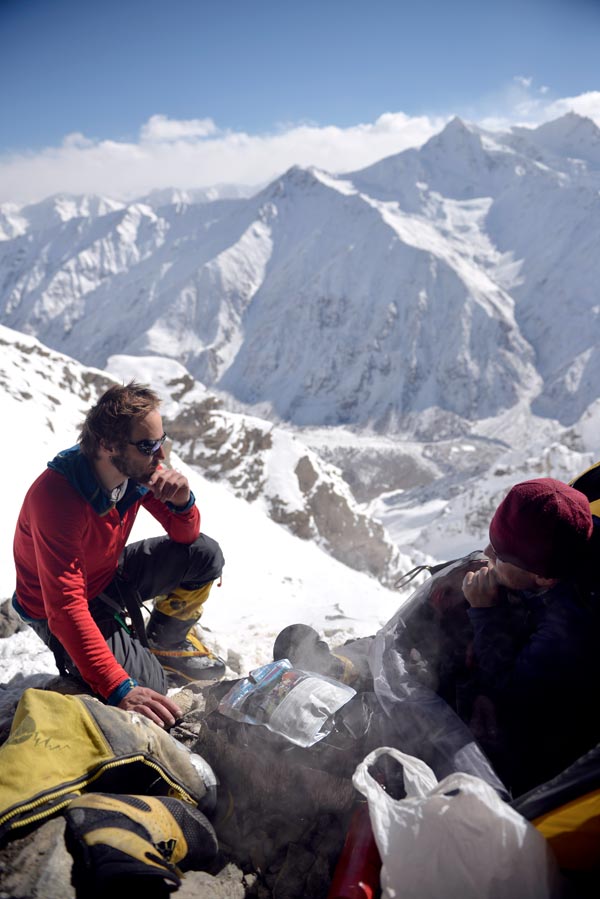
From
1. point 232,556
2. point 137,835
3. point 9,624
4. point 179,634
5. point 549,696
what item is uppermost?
point 549,696

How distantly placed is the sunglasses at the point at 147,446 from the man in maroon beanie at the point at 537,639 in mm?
2336

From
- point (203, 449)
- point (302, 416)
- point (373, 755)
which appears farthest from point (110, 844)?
point (302, 416)

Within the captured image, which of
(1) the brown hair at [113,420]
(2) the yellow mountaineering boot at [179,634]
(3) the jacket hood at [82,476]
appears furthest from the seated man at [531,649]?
(1) the brown hair at [113,420]

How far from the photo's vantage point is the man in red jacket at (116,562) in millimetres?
3311

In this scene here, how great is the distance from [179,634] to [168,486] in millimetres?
1605

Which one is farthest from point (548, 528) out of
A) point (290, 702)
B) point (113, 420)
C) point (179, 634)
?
point (179, 634)

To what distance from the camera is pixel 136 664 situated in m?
3.88

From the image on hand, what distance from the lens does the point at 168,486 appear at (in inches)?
158

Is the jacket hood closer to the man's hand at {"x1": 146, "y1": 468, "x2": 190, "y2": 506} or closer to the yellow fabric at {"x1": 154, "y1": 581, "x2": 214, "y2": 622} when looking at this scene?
the man's hand at {"x1": 146, "y1": 468, "x2": 190, "y2": 506}

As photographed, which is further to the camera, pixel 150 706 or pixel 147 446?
pixel 147 446

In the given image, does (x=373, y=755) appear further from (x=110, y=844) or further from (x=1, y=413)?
(x=1, y=413)

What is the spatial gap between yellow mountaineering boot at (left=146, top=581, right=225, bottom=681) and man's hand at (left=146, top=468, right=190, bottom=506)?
1.01 metres

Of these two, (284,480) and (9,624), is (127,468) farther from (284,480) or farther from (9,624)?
(284,480)

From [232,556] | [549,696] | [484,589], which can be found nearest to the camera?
[549,696]
